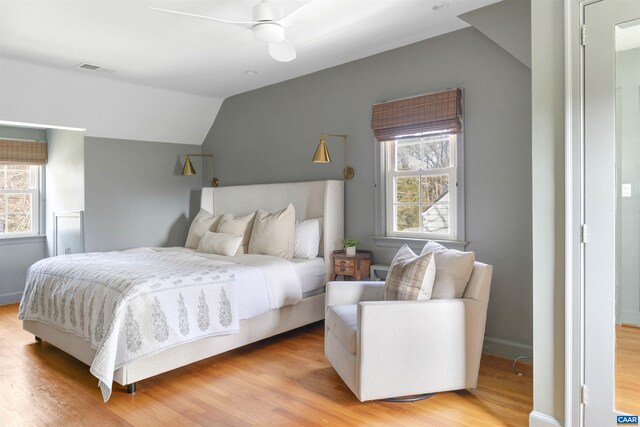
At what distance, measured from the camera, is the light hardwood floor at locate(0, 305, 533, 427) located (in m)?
2.51

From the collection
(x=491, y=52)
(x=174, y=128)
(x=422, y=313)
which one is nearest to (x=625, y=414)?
(x=422, y=313)

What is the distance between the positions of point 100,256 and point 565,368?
3.79m

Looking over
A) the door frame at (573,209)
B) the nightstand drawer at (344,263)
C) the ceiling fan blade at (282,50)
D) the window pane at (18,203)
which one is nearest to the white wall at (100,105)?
the window pane at (18,203)

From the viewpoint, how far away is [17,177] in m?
5.92

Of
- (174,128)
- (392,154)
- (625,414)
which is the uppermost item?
(174,128)

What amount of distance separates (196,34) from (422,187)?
235 centimetres

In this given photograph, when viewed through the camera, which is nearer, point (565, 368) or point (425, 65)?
point (565, 368)

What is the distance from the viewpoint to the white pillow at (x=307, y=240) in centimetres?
432

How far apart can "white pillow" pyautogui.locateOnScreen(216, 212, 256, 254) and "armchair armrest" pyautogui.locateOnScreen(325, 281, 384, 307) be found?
1.73 meters

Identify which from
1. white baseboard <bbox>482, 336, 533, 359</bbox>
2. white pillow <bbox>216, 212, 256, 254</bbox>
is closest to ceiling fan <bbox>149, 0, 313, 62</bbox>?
white pillow <bbox>216, 212, 256, 254</bbox>

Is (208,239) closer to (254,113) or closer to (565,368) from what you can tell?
(254,113)

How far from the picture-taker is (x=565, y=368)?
2.21 meters

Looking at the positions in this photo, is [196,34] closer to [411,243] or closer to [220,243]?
[220,243]

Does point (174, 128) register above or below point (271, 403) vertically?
above
